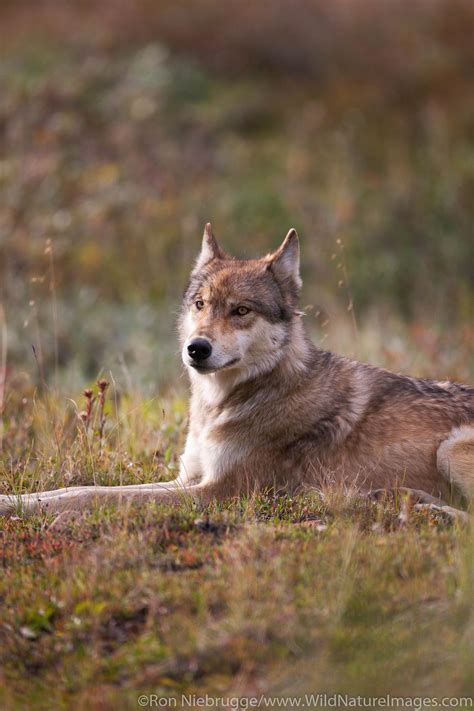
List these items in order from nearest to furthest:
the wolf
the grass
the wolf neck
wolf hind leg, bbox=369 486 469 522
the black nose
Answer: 1. the grass
2. wolf hind leg, bbox=369 486 469 522
3. the black nose
4. the wolf
5. the wolf neck

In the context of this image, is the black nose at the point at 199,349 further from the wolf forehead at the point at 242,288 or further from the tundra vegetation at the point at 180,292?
the tundra vegetation at the point at 180,292

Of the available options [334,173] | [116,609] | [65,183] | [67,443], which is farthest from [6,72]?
[116,609]

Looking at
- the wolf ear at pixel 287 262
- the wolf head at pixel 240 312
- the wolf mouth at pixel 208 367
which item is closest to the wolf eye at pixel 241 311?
the wolf head at pixel 240 312

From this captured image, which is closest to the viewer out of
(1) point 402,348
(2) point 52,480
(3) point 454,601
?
(3) point 454,601

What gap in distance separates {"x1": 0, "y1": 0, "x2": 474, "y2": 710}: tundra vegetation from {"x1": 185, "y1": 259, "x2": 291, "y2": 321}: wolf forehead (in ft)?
2.72

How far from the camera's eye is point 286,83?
23.7 meters

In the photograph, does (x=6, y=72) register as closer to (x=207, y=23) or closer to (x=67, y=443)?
(x=207, y=23)

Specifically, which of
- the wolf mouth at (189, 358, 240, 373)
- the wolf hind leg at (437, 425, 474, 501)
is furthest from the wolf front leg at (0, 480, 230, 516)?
the wolf hind leg at (437, 425, 474, 501)

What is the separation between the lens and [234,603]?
387 cm

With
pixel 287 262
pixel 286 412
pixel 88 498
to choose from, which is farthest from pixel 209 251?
pixel 88 498

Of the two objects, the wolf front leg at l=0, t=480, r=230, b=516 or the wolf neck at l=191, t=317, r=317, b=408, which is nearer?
the wolf front leg at l=0, t=480, r=230, b=516

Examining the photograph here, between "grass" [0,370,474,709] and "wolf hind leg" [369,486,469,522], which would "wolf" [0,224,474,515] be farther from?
"grass" [0,370,474,709]

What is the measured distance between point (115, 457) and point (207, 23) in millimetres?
21095

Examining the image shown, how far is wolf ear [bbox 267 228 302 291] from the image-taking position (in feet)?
20.5
